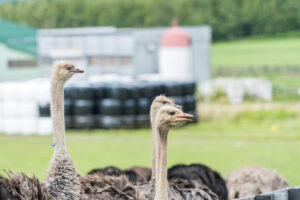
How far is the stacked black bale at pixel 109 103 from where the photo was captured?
17.7 m

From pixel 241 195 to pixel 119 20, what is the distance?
68.0 m

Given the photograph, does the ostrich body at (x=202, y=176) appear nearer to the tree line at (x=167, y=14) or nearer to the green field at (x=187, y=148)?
the green field at (x=187, y=148)

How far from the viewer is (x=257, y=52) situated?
63.6m

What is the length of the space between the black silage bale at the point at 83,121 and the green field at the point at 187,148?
253mm

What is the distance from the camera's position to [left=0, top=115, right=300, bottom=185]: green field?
1296 centimetres

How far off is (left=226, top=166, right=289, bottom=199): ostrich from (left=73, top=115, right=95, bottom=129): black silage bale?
9.07 meters

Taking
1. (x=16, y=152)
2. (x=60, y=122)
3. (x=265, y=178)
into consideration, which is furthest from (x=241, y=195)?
(x=16, y=152)

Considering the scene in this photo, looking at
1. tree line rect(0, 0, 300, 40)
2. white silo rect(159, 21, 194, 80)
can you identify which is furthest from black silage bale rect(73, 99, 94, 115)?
tree line rect(0, 0, 300, 40)

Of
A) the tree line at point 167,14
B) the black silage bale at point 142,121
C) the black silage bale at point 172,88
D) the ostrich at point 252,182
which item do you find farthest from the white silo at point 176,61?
the tree line at point 167,14

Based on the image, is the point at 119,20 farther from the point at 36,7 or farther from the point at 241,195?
the point at 241,195

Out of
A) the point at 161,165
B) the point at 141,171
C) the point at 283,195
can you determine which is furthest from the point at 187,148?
the point at 161,165

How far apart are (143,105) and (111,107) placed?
790mm

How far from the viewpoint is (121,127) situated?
18.1 m

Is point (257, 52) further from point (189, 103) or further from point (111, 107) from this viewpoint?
point (111, 107)
